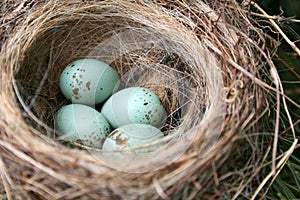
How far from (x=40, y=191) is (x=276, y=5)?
98 centimetres

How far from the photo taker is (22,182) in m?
1.12

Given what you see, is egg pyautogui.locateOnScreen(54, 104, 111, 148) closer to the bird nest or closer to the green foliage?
the bird nest

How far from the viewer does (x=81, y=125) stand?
1.34 m

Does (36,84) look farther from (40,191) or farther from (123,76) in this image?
(40,191)

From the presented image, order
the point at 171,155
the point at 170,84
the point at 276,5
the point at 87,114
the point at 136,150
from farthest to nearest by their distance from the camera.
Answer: the point at 276,5 → the point at 170,84 → the point at 87,114 → the point at 136,150 → the point at 171,155

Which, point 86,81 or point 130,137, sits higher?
point 86,81

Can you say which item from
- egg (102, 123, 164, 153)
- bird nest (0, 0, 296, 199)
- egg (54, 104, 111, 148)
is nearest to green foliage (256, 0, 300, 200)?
bird nest (0, 0, 296, 199)

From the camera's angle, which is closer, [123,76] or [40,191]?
[40,191]

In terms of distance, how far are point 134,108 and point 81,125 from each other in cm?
15

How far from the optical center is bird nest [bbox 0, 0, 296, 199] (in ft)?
3.48

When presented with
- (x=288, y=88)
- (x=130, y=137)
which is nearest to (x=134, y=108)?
(x=130, y=137)

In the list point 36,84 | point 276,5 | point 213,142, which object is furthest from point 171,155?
point 276,5

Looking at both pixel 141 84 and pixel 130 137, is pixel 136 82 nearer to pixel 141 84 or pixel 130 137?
pixel 141 84

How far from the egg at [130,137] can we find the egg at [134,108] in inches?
2.7
